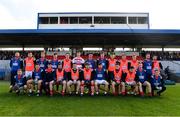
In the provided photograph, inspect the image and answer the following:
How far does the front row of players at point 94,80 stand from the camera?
11781 millimetres

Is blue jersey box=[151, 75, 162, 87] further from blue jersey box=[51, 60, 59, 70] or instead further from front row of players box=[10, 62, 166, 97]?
blue jersey box=[51, 60, 59, 70]

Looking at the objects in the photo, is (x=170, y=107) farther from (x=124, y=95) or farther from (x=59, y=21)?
(x=59, y=21)

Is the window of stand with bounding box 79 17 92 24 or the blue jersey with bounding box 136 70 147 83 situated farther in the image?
the window of stand with bounding box 79 17 92 24

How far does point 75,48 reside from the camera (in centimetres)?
3200

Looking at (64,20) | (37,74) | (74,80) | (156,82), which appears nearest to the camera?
(74,80)

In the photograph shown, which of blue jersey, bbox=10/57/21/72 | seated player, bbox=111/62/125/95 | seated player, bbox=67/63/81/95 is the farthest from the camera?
blue jersey, bbox=10/57/21/72

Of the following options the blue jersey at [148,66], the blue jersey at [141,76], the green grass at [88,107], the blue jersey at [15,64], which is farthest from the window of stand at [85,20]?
the green grass at [88,107]

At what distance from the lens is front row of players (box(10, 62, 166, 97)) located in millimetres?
11781

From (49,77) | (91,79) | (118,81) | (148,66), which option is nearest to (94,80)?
(91,79)

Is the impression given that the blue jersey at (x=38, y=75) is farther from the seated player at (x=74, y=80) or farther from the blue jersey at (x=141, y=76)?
the blue jersey at (x=141, y=76)

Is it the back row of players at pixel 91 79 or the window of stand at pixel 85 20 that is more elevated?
the window of stand at pixel 85 20

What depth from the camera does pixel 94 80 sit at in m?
11.9

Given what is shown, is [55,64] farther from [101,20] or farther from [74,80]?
[101,20]

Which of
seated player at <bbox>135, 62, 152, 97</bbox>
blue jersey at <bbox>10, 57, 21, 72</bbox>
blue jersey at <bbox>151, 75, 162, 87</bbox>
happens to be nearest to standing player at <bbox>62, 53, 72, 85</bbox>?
blue jersey at <bbox>10, 57, 21, 72</bbox>
